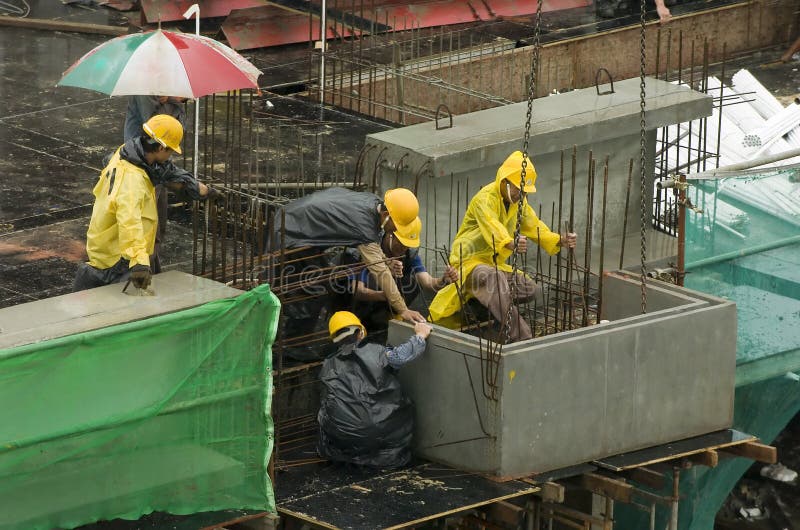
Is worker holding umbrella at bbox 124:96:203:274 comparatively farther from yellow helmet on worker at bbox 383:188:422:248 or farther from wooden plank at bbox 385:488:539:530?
wooden plank at bbox 385:488:539:530

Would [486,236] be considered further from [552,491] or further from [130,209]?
[130,209]

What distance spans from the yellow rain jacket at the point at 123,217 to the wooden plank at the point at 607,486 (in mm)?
3542

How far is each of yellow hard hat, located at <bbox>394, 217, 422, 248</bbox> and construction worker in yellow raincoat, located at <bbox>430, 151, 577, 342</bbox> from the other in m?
0.43

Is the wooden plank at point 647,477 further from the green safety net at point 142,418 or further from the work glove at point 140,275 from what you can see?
the work glove at point 140,275

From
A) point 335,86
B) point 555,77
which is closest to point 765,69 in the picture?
point 555,77

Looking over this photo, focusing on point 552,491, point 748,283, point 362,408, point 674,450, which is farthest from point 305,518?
point 748,283

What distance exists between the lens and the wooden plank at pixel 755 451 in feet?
45.0

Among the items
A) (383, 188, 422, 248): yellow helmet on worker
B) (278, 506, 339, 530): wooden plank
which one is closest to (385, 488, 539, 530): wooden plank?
(278, 506, 339, 530): wooden plank

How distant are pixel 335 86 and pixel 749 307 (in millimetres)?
6748

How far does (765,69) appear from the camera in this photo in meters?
24.9

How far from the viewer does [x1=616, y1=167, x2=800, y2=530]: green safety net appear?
1490cm

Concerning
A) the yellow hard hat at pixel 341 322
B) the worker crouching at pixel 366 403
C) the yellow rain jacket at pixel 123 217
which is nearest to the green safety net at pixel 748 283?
the worker crouching at pixel 366 403

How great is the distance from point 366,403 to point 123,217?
2092 mm

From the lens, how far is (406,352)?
12617 millimetres
